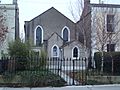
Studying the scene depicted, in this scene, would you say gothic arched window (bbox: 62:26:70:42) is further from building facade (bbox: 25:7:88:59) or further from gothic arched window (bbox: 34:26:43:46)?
gothic arched window (bbox: 34:26:43:46)

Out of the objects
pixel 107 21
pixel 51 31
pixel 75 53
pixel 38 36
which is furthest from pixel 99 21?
pixel 38 36

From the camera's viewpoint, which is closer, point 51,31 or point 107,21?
point 107,21

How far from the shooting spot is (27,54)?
80.7ft

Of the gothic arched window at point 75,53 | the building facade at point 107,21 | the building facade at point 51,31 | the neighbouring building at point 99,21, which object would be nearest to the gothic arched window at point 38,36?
the building facade at point 51,31

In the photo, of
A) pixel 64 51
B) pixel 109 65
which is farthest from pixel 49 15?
pixel 109 65

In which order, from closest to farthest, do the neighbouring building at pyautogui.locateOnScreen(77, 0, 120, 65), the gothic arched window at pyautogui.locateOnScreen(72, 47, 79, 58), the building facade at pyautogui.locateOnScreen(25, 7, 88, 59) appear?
the neighbouring building at pyautogui.locateOnScreen(77, 0, 120, 65)
the gothic arched window at pyautogui.locateOnScreen(72, 47, 79, 58)
the building facade at pyautogui.locateOnScreen(25, 7, 88, 59)

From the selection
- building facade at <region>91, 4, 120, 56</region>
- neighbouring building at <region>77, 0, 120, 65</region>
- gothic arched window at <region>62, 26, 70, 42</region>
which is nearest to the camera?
building facade at <region>91, 4, 120, 56</region>

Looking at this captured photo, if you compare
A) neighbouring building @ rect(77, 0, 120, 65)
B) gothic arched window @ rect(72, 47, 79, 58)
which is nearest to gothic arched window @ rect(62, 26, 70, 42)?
gothic arched window @ rect(72, 47, 79, 58)

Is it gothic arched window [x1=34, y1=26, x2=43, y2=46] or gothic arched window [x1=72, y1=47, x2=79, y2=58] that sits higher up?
gothic arched window [x1=34, y1=26, x2=43, y2=46]

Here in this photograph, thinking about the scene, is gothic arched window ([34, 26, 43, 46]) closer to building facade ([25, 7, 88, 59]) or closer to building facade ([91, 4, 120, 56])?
building facade ([25, 7, 88, 59])

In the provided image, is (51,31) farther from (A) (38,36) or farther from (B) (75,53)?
(B) (75,53)

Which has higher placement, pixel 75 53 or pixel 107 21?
pixel 107 21

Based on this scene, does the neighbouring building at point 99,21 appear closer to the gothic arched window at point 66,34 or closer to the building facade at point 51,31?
the building facade at point 51,31

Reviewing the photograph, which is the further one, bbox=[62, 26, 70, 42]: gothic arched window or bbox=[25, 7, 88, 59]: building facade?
bbox=[62, 26, 70, 42]: gothic arched window
